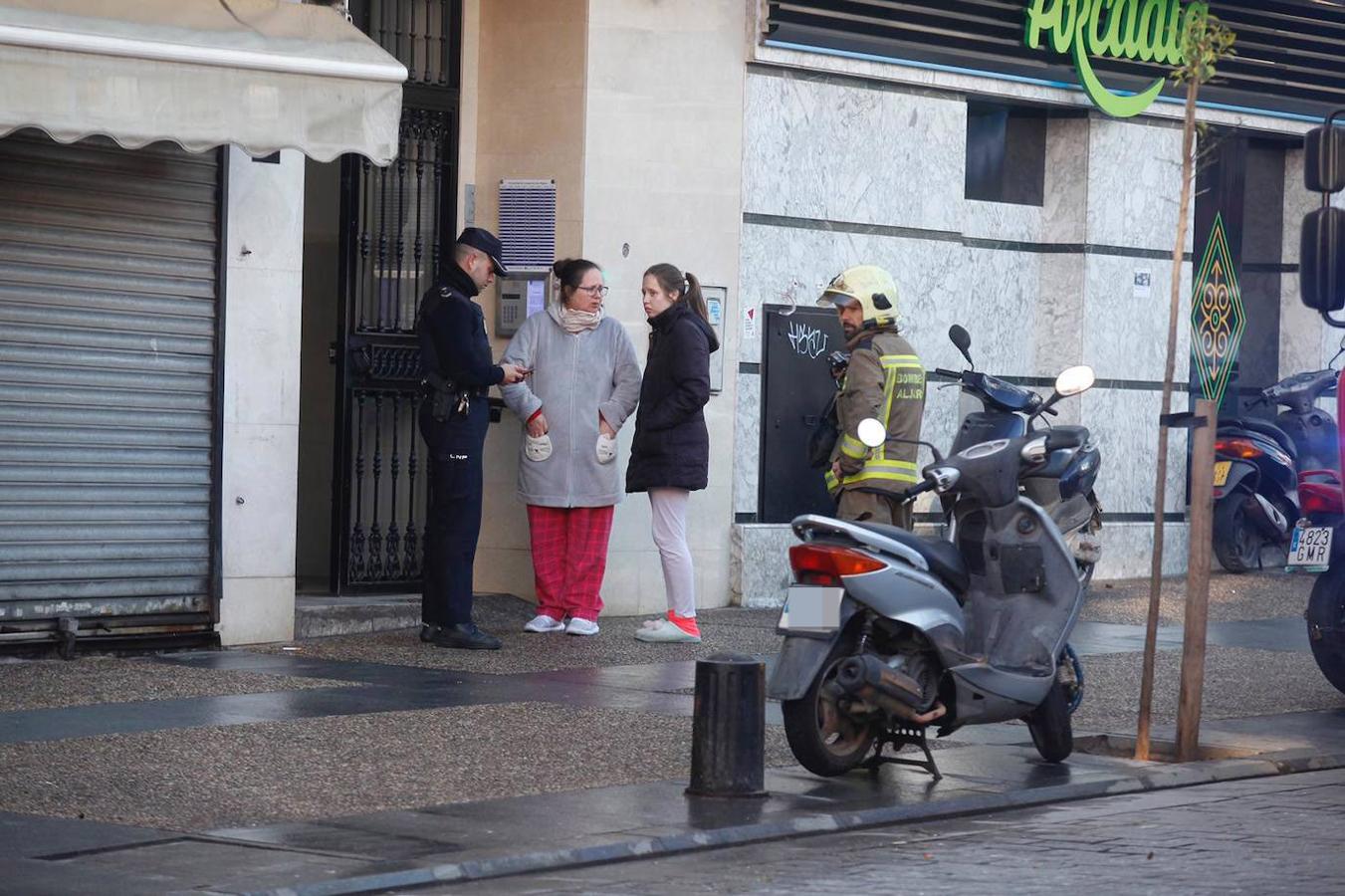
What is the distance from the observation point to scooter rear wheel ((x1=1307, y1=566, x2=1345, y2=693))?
35.3 feet

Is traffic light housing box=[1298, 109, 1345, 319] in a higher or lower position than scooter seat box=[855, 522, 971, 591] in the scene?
higher

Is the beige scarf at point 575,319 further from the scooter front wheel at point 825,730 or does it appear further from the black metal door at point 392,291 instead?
the scooter front wheel at point 825,730

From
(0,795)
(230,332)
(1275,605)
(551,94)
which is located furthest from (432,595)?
(1275,605)

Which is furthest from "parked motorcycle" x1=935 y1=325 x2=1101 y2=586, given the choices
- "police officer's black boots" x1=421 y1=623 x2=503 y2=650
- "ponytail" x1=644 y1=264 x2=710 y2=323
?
"police officer's black boots" x1=421 y1=623 x2=503 y2=650

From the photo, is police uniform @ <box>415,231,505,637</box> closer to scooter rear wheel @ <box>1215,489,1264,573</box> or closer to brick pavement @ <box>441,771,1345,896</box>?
brick pavement @ <box>441,771,1345,896</box>

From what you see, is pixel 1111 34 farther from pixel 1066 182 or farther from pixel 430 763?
pixel 430 763

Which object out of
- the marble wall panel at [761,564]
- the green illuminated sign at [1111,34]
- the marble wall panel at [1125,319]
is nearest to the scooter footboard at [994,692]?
the marble wall panel at [761,564]

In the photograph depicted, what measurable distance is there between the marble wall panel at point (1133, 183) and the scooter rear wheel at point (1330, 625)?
5.62 m

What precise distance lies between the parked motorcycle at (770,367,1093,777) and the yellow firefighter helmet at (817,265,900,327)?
7.84 ft

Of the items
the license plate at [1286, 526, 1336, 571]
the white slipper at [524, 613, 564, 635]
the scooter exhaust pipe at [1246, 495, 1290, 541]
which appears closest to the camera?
the license plate at [1286, 526, 1336, 571]

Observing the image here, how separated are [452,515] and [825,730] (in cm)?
400

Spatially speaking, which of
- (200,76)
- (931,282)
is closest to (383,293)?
(200,76)

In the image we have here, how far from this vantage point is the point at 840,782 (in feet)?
26.4

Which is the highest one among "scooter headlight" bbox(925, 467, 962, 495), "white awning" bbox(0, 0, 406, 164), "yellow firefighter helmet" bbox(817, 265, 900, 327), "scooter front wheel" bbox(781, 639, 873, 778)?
"white awning" bbox(0, 0, 406, 164)
